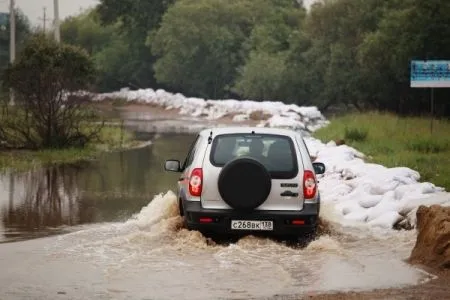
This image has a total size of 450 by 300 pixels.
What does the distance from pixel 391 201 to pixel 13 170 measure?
10.3 metres

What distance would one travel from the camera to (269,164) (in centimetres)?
1141

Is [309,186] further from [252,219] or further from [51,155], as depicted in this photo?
[51,155]

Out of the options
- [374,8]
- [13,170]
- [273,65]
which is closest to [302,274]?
[13,170]

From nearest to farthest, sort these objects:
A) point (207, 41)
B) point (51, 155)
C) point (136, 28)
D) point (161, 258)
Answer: point (161, 258) → point (51, 155) → point (207, 41) → point (136, 28)

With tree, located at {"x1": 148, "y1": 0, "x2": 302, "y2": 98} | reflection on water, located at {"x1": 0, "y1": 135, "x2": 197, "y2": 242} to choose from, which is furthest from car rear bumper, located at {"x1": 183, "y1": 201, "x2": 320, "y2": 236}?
tree, located at {"x1": 148, "y1": 0, "x2": 302, "y2": 98}

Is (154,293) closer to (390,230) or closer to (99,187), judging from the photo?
(390,230)

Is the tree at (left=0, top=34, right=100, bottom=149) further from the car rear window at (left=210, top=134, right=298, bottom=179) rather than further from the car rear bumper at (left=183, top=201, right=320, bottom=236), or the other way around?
the car rear bumper at (left=183, top=201, right=320, bottom=236)

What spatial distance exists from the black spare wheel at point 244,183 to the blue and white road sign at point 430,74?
53.7 feet

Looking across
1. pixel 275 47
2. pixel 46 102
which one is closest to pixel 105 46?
pixel 275 47

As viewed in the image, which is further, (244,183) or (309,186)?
(309,186)

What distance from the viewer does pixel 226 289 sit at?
9.09 metres

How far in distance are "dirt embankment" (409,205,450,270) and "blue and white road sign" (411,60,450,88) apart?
16.0 meters

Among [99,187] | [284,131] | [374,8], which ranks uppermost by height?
[374,8]

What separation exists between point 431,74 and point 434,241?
55.7ft
